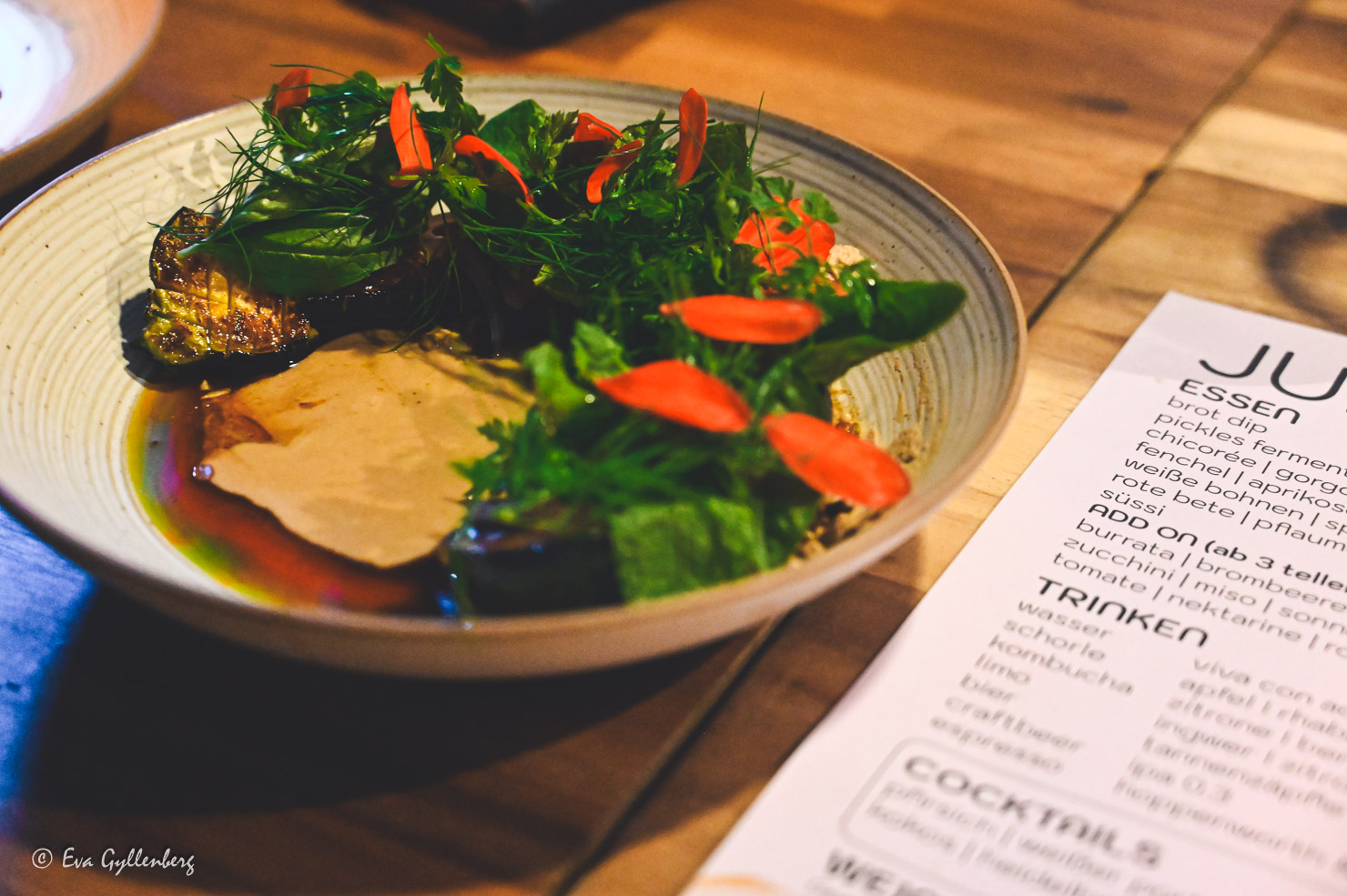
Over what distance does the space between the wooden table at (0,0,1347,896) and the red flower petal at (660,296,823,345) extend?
0.21 meters

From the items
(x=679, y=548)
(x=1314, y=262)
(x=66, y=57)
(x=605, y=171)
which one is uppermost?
(x=66, y=57)

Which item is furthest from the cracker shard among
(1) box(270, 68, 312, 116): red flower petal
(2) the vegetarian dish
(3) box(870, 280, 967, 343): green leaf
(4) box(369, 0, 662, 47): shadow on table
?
(4) box(369, 0, 662, 47): shadow on table

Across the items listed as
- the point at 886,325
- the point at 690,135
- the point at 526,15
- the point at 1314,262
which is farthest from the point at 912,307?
the point at 526,15

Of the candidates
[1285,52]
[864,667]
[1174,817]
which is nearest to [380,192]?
[864,667]

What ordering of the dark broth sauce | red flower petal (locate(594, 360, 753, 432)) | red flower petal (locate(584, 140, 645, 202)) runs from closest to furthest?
red flower petal (locate(594, 360, 753, 432)) → the dark broth sauce → red flower petal (locate(584, 140, 645, 202))

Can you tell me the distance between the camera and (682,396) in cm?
66

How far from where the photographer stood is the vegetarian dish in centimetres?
66

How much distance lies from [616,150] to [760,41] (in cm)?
86

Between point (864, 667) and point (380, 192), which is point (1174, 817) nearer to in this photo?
point (864, 667)

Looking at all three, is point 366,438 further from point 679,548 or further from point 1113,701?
point 1113,701

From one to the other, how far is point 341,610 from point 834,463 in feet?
1.23

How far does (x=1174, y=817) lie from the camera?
605 millimetres

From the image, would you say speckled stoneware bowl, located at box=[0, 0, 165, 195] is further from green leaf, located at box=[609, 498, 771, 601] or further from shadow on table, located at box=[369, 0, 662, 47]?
green leaf, located at box=[609, 498, 771, 601]

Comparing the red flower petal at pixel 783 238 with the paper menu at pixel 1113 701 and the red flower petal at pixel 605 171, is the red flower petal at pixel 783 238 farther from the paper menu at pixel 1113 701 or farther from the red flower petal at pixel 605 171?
the paper menu at pixel 1113 701
